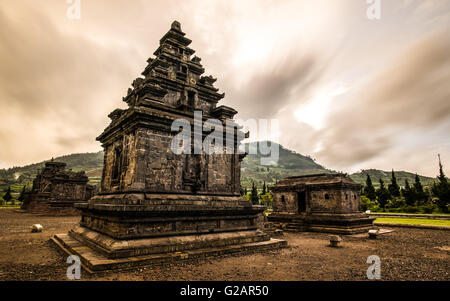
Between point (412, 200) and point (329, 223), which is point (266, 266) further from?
point (412, 200)

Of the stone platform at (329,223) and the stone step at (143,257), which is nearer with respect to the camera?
the stone step at (143,257)

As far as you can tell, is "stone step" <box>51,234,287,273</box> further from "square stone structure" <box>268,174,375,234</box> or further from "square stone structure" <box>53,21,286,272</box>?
"square stone structure" <box>268,174,375,234</box>

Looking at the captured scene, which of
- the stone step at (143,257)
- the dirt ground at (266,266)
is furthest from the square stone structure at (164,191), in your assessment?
the dirt ground at (266,266)

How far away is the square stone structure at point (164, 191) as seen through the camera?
920 cm

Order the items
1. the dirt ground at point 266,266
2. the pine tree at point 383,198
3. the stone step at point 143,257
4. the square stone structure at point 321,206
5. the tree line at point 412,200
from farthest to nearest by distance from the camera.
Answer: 1. the pine tree at point 383,198
2. the tree line at point 412,200
3. the square stone structure at point 321,206
4. the stone step at point 143,257
5. the dirt ground at point 266,266

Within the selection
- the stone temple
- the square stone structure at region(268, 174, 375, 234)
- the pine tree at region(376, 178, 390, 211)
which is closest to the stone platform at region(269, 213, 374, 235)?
the square stone structure at region(268, 174, 375, 234)

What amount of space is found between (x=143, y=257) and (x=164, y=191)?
3138mm

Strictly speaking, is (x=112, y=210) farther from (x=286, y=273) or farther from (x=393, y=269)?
(x=393, y=269)

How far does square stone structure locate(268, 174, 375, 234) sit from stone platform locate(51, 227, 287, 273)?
1002 cm

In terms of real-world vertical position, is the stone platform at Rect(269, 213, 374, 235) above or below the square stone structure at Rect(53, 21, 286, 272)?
below

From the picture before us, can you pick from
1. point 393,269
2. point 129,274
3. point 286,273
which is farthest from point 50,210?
point 393,269

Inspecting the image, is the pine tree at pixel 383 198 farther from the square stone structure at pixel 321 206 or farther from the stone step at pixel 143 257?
the stone step at pixel 143 257

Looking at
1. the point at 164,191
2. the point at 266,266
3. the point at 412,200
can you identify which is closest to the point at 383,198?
the point at 412,200

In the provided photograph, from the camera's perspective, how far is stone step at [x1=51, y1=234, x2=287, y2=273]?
7656mm
